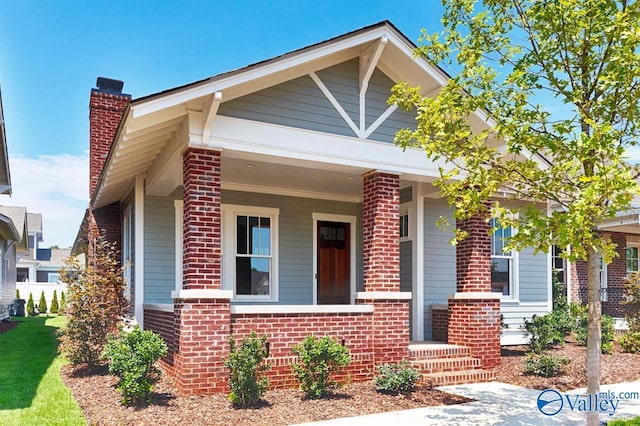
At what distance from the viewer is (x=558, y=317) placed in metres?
11.7

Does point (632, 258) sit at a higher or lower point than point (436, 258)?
lower

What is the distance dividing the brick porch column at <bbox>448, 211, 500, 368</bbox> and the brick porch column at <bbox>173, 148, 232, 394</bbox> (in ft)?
14.4

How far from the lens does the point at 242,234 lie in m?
10.7

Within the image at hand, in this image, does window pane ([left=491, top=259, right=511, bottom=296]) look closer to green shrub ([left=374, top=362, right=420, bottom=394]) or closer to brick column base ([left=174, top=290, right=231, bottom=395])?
green shrub ([left=374, top=362, right=420, bottom=394])

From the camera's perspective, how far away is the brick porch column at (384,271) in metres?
8.19

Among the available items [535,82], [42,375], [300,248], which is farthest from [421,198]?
[42,375]

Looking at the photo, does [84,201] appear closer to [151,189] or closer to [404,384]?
[151,189]

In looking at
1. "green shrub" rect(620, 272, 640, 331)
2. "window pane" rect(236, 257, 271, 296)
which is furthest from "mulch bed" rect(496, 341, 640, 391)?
"window pane" rect(236, 257, 271, 296)

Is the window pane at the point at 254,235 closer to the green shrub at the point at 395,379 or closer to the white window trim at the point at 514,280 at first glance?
the green shrub at the point at 395,379

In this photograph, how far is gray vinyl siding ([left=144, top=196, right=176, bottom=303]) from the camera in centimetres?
995

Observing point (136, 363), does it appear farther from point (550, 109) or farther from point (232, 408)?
point (550, 109)

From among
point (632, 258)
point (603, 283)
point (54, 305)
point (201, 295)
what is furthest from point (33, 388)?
point (54, 305)

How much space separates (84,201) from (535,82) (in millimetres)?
12274

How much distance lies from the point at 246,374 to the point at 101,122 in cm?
855
